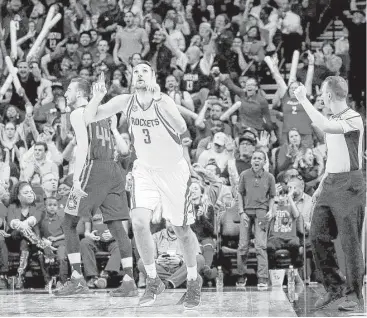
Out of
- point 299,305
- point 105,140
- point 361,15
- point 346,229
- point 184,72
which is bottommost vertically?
point 299,305

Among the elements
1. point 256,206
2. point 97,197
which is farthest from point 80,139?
point 256,206

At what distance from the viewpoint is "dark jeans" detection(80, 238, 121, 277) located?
11.3m

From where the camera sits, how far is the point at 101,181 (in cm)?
915

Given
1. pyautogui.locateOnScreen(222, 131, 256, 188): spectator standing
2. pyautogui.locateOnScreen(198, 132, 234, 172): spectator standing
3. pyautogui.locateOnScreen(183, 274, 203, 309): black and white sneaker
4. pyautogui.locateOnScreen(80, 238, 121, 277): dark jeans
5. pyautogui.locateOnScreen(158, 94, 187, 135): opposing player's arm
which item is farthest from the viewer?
pyautogui.locateOnScreen(198, 132, 234, 172): spectator standing

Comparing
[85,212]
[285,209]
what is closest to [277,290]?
[285,209]

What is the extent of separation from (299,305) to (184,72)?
681 centimetres

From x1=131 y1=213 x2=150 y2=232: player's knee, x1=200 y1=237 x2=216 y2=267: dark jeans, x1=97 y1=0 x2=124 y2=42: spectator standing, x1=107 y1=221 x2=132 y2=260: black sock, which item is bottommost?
x1=200 y1=237 x2=216 y2=267: dark jeans

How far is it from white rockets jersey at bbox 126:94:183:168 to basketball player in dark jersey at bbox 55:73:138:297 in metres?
1.32

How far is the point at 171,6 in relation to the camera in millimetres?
16281

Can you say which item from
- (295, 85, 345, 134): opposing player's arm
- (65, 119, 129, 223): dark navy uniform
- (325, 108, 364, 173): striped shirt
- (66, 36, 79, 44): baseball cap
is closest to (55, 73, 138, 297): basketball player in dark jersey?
(65, 119, 129, 223): dark navy uniform

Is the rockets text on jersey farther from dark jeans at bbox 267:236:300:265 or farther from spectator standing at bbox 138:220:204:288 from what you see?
dark jeans at bbox 267:236:300:265

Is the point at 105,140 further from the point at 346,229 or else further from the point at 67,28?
the point at 67,28

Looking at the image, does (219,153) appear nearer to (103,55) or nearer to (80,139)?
(103,55)

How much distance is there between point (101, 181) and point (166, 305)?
5.30ft
